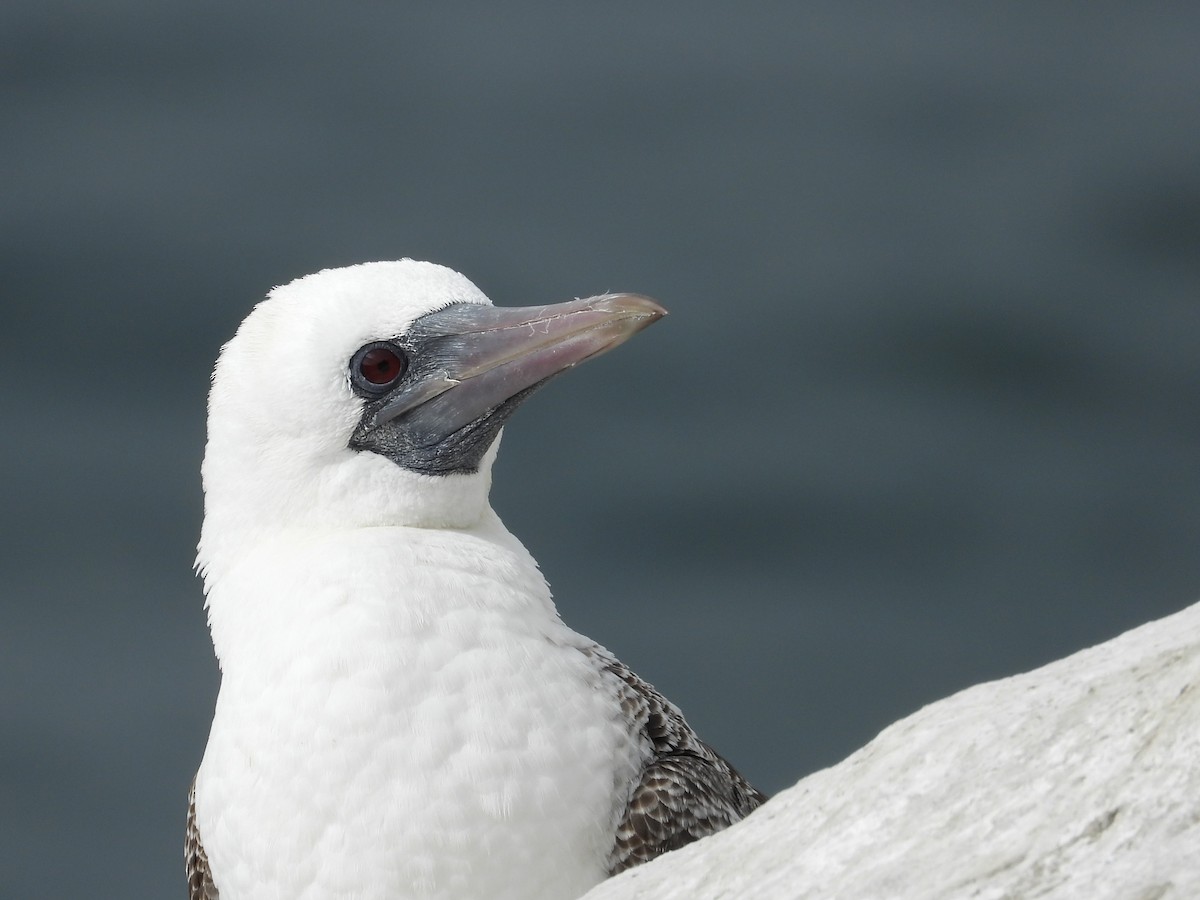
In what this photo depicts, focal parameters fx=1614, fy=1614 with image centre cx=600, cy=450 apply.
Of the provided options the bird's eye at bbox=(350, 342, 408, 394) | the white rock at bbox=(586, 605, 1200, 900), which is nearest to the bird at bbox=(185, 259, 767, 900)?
the bird's eye at bbox=(350, 342, 408, 394)

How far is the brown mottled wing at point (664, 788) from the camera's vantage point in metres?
4.65

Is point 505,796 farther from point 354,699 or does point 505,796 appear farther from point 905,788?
point 905,788

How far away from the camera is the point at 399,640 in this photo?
4430 millimetres

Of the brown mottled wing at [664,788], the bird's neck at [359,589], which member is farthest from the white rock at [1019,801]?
the bird's neck at [359,589]

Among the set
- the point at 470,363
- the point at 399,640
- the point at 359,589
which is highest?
the point at 470,363

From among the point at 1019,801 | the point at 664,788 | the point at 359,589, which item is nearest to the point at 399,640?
the point at 359,589

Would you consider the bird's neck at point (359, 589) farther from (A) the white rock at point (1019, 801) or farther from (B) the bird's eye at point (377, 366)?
(A) the white rock at point (1019, 801)

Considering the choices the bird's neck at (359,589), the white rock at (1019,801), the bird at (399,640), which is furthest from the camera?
the bird's neck at (359,589)

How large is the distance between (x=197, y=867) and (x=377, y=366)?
172 cm

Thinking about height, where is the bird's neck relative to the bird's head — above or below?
below

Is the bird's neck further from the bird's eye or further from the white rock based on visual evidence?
the white rock

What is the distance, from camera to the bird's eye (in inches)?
183

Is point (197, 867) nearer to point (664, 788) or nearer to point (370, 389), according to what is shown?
point (664, 788)

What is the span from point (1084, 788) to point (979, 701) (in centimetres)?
54
